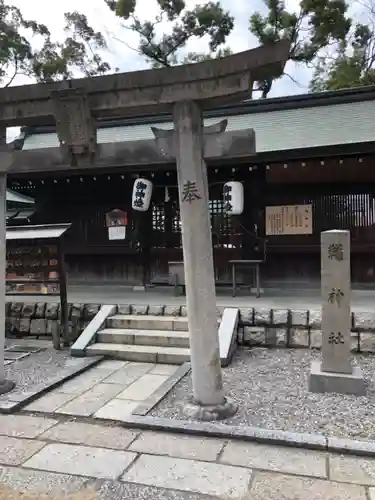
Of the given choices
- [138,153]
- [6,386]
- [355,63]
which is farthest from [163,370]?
[355,63]

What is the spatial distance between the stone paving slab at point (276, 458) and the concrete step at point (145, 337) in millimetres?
3061

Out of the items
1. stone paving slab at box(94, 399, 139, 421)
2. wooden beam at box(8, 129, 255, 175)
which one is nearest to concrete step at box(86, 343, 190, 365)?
stone paving slab at box(94, 399, 139, 421)

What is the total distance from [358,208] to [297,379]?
4987 millimetres

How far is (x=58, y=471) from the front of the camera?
3.19 meters

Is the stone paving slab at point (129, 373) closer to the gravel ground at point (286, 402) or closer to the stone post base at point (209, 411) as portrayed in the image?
the gravel ground at point (286, 402)

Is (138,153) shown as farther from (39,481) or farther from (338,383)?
(338,383)

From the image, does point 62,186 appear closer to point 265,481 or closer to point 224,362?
point 224,362

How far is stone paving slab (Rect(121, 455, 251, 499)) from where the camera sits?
9.61 ft

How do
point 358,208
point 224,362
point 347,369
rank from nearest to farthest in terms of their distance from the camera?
1. point 347,369
2. point 224,362
3. point 358,208


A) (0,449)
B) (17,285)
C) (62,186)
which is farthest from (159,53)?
(0,449)

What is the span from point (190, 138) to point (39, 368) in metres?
3.97

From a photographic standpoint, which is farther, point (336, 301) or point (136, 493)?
point (336, 301)

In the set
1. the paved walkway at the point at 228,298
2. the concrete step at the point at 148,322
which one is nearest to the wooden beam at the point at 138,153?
the concrete step at the point at 148,322

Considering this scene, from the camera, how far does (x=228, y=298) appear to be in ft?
Result: 27.8
